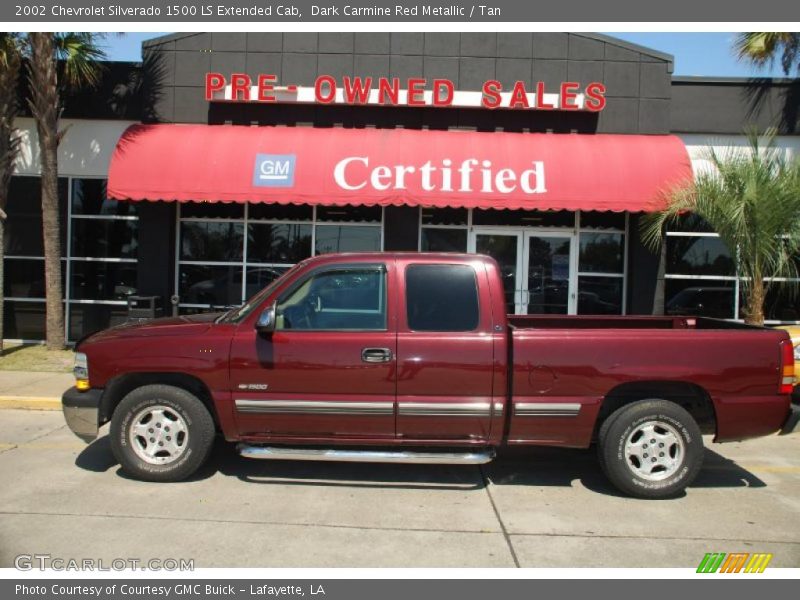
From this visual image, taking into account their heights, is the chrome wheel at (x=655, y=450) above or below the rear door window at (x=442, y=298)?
below

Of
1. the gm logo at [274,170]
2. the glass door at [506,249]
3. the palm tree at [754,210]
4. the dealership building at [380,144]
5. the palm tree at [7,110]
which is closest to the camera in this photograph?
the palm tree at [754,210]

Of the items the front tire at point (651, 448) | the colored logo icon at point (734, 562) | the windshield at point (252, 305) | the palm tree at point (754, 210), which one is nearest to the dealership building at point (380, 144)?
the palm tree at point (754, 210)

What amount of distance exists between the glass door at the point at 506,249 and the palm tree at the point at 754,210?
133 inches

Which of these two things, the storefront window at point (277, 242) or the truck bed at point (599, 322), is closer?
the truck bed at point (599, 322)

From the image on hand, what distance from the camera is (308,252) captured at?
12.3m

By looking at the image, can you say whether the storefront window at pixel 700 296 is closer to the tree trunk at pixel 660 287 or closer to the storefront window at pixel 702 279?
the storefront window at pixel 702 279

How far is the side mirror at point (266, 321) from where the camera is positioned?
204 inches

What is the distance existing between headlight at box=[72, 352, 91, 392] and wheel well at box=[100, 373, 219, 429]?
7.4 inches

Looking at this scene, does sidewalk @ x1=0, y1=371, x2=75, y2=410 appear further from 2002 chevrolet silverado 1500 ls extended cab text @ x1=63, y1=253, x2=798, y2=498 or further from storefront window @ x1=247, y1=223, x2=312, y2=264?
storefront window @ x1=247, y1=223, x2=312, y2=264

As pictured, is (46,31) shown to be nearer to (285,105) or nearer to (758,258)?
(285,105)

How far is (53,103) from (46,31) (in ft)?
3.69

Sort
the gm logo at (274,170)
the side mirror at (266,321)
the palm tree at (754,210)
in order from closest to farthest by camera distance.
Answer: the side mirror at (266,321) < the palm tree at (754,210) < the gm logo at (274,170)

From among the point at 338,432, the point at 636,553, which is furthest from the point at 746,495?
the point at 338,432
